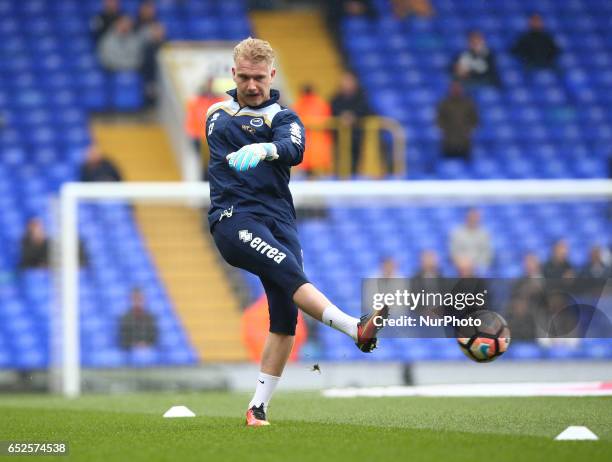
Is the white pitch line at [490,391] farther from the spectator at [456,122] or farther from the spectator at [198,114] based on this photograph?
the spectator at [456,122]

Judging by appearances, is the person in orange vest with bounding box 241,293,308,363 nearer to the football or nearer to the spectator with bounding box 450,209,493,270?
the spectator with bounding box 450,209,493,270

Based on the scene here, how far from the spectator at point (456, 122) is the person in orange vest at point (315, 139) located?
1.59m

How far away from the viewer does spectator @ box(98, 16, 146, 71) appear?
18.2m

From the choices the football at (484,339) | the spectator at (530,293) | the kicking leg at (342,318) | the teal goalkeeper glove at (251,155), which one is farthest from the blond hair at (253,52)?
the spectator at (530,293)

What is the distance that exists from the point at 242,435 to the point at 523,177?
1177 centimetres

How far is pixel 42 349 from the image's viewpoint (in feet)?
43.5

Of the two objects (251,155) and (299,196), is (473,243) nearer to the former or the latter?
(299,196)

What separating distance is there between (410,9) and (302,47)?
5.61 ft

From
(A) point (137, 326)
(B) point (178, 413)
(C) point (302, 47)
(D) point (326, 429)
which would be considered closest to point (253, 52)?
(D) point (326, 429)

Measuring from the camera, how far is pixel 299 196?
12.2 metres

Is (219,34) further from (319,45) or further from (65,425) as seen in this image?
(65,425)

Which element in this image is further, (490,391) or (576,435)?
(490,391)

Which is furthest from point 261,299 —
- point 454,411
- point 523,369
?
point 454,411

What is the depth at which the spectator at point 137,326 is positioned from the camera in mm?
11859
